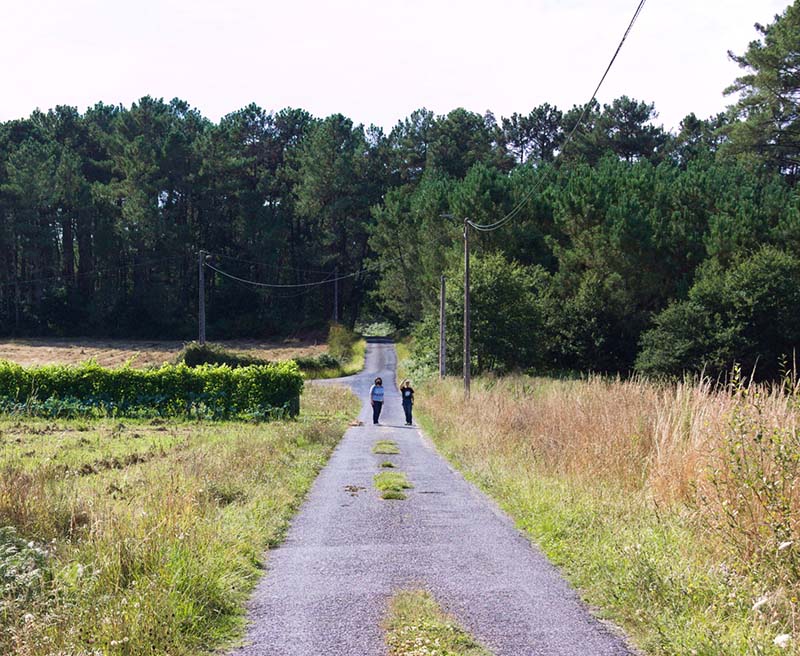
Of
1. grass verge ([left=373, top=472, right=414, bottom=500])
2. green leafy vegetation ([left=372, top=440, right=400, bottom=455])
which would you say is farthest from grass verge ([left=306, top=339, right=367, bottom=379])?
grass verge ([left=373, top=472, right=414, bottom=500])

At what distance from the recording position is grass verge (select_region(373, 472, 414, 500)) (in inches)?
507

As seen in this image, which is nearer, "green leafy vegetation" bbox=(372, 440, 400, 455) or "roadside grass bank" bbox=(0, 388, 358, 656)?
"roadside grass bank" bbox=(0, 388, 358, 656)

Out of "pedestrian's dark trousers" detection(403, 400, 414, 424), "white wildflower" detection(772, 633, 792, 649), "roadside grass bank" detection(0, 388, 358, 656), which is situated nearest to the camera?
"white wildflower" detection(772, 633, 792, 649)

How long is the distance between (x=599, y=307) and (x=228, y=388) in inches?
A: 1198

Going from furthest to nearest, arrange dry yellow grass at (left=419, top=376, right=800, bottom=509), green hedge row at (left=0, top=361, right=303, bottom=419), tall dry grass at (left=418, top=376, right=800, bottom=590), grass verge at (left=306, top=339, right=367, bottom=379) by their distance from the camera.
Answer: grass verge at (left=306, top=339, right=367, bottom=379), green hedge row at (left=0, top=361, right=303, bottom=419), dry yellow grass at (left=419, top=376, right=800, bottom=509), tall dry grass at (left=418, top=376, right=800, bottom=590)

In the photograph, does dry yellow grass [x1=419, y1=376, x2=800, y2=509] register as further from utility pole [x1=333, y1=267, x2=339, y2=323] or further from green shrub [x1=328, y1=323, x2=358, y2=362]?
utility pole [x1=333, y1=267, x2=339, y2=323]

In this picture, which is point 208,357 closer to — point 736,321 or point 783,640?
point 736,321

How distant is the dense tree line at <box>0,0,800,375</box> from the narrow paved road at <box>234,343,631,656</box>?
117 feet

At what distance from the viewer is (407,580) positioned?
25.5 feet

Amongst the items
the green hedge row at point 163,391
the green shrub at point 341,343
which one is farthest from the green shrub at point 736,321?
the green shrub at point 341,343

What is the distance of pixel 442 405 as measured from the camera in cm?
3033

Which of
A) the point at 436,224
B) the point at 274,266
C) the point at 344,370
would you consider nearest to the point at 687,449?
the point at 344,370

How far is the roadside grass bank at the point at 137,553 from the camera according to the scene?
5789mm

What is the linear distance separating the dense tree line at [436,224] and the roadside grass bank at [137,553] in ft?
114
